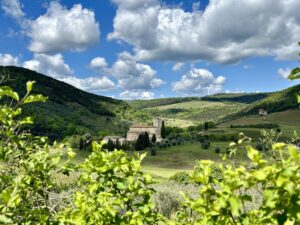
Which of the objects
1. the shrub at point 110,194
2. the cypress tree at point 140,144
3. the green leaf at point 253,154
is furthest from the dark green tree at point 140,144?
the green leaf at point 253,154

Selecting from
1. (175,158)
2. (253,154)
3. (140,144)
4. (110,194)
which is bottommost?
(175,158)

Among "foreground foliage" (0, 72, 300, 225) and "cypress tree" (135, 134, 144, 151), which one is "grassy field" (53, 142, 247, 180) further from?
"foreground foliage" (0, 72, 300, 225)

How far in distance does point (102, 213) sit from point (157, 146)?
120181 millimetres

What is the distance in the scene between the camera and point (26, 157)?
613cm

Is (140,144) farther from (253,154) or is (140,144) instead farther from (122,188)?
(253,154)

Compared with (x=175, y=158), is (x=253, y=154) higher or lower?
higher

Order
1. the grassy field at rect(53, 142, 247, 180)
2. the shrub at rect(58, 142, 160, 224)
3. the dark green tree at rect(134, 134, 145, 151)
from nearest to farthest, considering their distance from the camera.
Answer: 1. the shrub at rect(58, 142, 160, 224)
2. the grassy field at rect(53, 142, 247, 180)
3. the dark green tree at rect(134, 134, 145, 151)

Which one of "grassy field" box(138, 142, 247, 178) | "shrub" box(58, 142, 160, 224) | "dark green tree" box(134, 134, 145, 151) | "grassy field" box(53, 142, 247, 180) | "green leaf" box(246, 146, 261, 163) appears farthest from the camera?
"dark green tree" box(134, 134, 145, 151)

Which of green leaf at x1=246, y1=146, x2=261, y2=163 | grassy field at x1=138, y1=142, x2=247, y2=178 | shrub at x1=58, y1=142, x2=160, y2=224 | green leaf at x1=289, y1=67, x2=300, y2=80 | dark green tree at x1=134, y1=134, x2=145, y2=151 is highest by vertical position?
green leaf at x1=289, y1=67, x2=300, y2=80

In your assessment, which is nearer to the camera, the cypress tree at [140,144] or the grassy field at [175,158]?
the grassy field at [175,158]

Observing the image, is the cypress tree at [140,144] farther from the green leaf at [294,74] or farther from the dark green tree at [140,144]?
the green leaf at [294,74]

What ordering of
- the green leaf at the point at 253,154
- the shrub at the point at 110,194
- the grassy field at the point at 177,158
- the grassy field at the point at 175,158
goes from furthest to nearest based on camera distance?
the grassy field at the point at 175,158 < the grassy field at the point at 177,158 < the shrub at the point at 110,194 < the green leaf at the point at 253,154

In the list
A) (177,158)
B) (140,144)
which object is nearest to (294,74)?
(177,158)

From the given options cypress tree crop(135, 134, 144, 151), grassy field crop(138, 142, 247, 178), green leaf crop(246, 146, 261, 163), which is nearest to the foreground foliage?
green leaf crop(246, 146, 261, 163)
